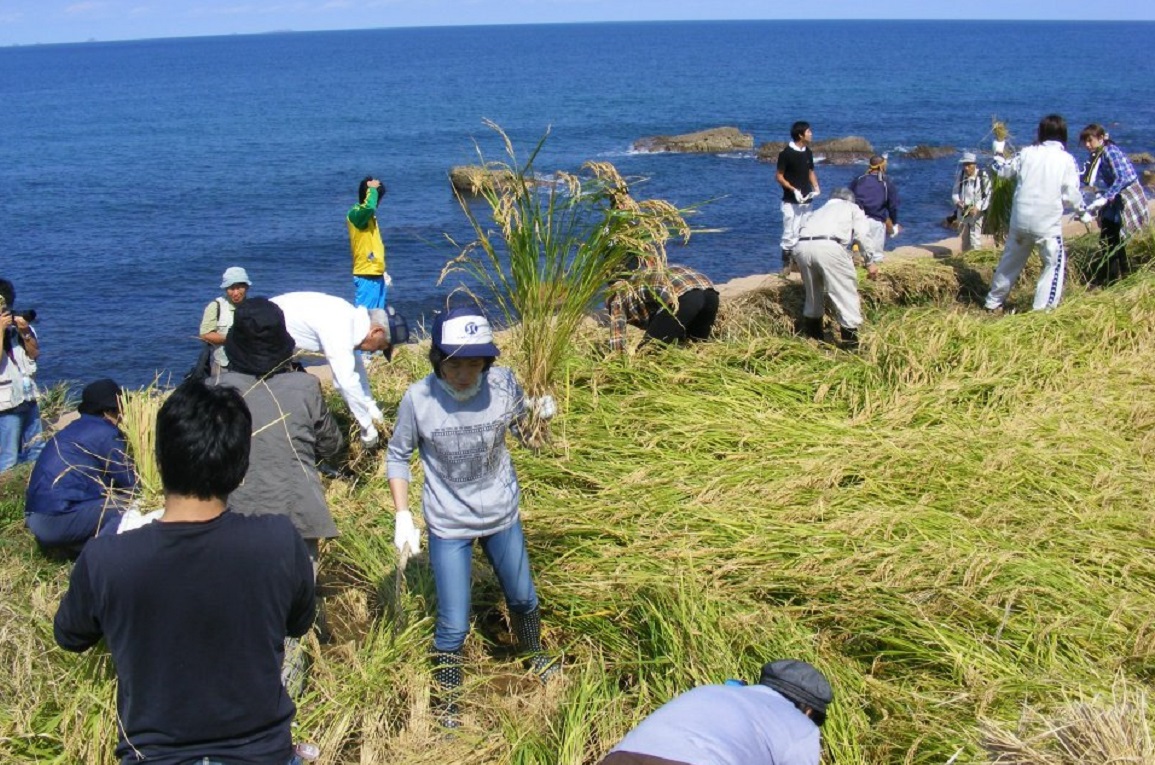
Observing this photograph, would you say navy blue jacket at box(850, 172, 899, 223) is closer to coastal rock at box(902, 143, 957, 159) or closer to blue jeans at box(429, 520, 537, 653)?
blue jeans at box(429, 520, 537, 653)

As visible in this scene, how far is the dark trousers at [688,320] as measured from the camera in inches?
253

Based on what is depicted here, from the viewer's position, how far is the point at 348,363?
16.6 feet

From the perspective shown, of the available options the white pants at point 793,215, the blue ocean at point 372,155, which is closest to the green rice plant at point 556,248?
the blue ocean at point 372,155

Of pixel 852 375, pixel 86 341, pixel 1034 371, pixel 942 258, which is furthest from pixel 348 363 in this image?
pixel 86 341

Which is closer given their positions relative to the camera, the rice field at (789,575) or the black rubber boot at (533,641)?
the rice field at (789,575)

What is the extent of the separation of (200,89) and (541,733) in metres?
84.5

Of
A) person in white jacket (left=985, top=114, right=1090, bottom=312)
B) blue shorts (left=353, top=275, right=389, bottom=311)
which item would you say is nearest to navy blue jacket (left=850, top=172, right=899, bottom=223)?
person in white jacket (left=985, top=114, right=1090, bottom=312)

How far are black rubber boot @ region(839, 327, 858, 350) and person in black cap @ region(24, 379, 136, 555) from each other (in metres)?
4.36

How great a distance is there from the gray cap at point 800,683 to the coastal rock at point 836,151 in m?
31.2

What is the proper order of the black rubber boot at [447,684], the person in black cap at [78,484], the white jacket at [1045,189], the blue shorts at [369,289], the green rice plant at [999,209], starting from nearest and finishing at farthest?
the black rubber boot at [447,684]
the person in black cap at [78,484]
the white jacket at [1045,189]
the blue shorts at [369,289]
the green rice plant at [999,209]

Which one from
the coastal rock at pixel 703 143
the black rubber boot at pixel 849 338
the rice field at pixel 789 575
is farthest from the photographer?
the coastal rock at pixel 703 143

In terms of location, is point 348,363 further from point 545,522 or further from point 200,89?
point 200,89

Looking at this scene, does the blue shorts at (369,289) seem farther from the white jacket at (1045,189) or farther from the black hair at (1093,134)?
the black hair at (1093,134)

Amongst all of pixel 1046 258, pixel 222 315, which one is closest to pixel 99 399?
pixel 222 315
